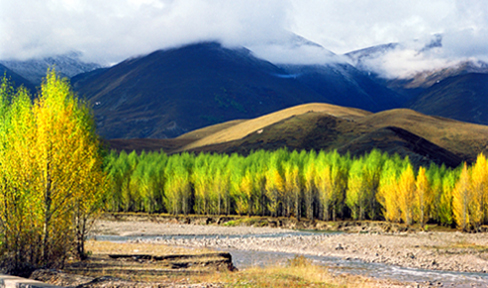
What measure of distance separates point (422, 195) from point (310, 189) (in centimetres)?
2557

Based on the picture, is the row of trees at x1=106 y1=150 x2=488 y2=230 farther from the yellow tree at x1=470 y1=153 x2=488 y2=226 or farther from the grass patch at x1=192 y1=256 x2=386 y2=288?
the grass patch at x1=192 y1=256 x2=386 y2=288

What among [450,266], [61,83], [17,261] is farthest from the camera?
[450,266]

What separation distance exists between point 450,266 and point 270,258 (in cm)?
1834

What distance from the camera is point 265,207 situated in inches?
4867

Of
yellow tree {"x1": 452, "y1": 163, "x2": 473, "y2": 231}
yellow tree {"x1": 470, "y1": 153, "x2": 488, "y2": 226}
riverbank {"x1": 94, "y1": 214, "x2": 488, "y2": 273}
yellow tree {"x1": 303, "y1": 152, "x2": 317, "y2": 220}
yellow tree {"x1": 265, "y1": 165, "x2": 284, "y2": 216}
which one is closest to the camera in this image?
riverbank {"x1": 94, "y1": 214, "x2": 488, "y2": 273}

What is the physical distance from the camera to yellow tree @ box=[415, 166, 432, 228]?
9344cm

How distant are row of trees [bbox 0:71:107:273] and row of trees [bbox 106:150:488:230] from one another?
54.9 m

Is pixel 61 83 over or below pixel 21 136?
over

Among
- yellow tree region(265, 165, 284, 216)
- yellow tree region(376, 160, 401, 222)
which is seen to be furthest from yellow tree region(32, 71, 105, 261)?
yellow tree region(265, 165, 284, 216)

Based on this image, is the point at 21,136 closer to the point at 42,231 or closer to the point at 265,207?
the point at 42,231

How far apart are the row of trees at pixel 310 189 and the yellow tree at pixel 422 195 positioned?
195 millimetres

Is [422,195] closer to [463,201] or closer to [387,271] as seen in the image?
[463,201]

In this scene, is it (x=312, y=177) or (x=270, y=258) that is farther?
(x=312, y=177)

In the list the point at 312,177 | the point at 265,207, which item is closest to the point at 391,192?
the point at 312,177
